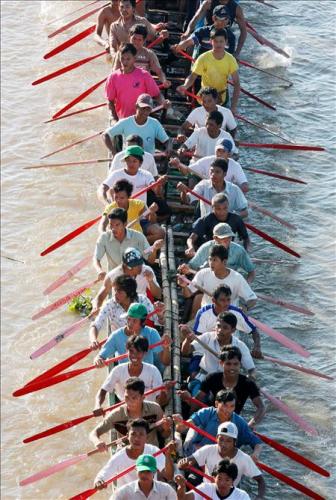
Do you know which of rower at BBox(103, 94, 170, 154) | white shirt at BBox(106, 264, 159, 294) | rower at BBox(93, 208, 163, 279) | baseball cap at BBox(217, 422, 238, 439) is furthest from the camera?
rower at BBox(103, 94, 170, 154)

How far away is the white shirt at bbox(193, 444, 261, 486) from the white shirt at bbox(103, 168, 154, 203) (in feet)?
12.0

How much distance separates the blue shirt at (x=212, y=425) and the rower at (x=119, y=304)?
3.65ft

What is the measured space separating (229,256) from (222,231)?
0.43m

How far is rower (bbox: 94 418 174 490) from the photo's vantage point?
985cm

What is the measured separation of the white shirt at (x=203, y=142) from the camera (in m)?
14.1

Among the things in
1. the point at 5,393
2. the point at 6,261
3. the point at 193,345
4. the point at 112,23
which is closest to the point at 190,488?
the point at 193,345

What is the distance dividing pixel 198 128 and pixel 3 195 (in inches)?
158

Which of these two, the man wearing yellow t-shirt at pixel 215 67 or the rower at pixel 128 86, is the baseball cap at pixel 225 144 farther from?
the man wearing yellow t-shirt at pixel 215 67

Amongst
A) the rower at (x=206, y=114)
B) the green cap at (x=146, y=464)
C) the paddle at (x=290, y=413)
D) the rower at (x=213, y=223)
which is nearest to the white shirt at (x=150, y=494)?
the green cap at (x=146, y=464)

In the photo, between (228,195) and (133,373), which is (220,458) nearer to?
(133,373)

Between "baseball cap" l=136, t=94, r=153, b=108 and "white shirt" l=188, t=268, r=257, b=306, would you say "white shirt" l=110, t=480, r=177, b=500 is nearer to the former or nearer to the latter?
"white shirt" l=188, t=268, r=257, b=306

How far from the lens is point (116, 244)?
12.2m

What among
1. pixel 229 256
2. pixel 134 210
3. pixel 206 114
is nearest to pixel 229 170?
pixel 206 114

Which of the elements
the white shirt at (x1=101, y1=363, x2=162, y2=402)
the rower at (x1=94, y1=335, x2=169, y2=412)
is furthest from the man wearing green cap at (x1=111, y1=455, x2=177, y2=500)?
the white shirt at (x1=101, y1=363, x2=162, y2=402)
